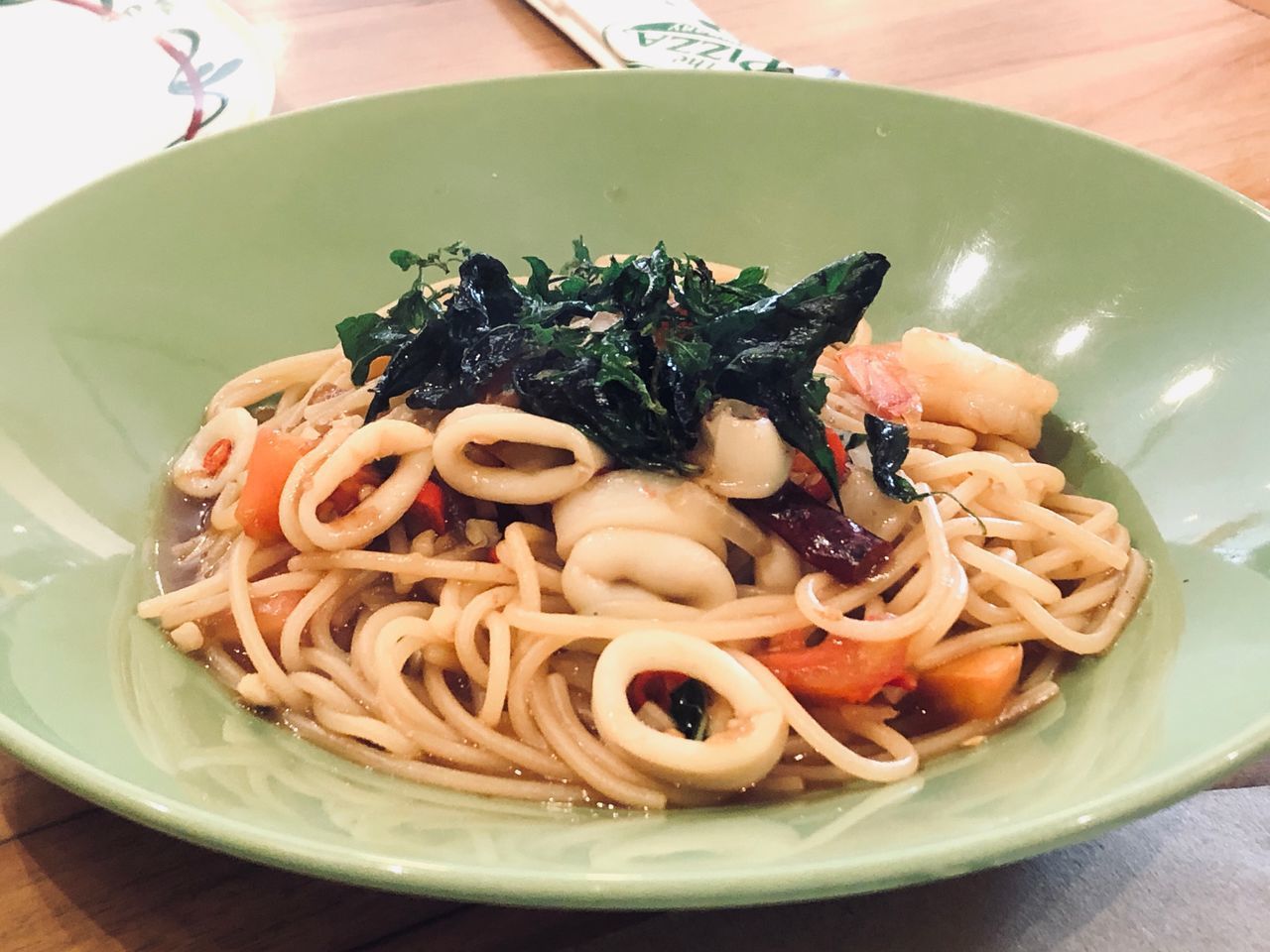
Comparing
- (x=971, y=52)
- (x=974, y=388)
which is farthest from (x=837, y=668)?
(x=971, y=52)

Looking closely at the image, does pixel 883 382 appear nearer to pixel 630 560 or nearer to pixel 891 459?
pixel 891 459

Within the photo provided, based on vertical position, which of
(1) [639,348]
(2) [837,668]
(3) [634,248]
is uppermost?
(1) [639,348]

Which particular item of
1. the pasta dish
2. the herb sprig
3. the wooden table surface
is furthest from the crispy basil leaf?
the wooden table surface

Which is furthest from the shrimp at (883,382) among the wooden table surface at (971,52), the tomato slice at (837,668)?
the wooden table surface at (971,52)

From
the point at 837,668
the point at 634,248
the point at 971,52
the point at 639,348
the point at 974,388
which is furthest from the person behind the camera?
the point at 971,52

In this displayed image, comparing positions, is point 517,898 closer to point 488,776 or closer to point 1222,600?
point 488,776

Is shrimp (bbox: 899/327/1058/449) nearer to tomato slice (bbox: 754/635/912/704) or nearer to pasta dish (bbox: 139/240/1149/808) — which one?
pasta dish (bbox: 139/240/1149/808)

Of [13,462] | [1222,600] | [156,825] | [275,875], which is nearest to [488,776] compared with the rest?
[275,875]

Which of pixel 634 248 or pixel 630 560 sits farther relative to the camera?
pixel 634 248
